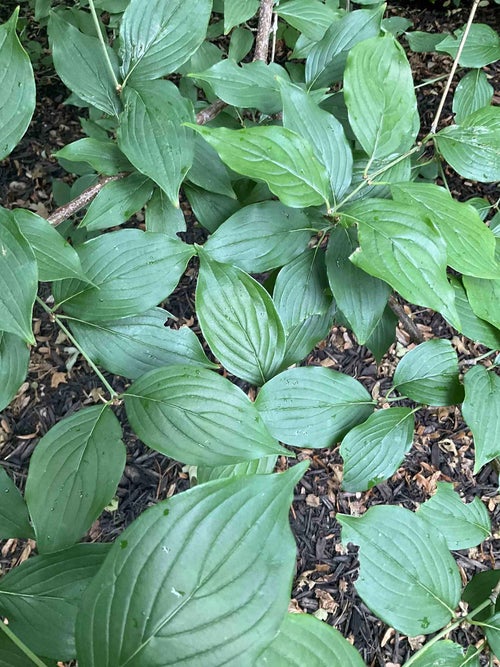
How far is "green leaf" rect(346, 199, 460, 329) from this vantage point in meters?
0.70

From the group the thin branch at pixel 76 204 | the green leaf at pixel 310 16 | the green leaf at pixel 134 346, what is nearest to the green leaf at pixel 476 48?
the green leaf at pixel 310 16

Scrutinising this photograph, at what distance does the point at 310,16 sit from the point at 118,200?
0.61 metres

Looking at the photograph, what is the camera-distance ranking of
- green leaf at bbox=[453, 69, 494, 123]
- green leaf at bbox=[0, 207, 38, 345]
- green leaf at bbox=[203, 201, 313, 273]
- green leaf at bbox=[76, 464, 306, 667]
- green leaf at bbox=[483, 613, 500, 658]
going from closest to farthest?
green leaf at bbox=[76, 464, 306, 667] → green leaf at bbox=[0, 207, 38, 345] → green leaf at bbox=[483, 613, 500, 658] → green leaf at bbox=[203, 201, 313, 273] → green leaf at bbox=[453, 69, 494, 123]

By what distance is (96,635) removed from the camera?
1.42 ft

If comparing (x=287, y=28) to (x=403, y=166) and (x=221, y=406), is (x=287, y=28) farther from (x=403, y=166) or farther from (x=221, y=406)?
(x=221, y=406)

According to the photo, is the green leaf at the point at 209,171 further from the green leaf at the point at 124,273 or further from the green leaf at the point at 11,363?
the green leaf at the point at 11,363

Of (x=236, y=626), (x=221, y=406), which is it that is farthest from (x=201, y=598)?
(x=221, y=406)

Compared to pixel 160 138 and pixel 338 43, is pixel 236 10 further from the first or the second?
pixel 160 138

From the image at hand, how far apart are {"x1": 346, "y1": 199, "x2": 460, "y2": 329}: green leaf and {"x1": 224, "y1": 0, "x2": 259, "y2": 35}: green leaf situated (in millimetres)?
657

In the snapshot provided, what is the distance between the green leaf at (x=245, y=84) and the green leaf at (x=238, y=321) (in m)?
0.33

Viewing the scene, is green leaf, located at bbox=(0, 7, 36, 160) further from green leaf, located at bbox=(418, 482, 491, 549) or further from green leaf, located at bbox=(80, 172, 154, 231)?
green leaf, located at bbox=(418, 482, 491, 549)

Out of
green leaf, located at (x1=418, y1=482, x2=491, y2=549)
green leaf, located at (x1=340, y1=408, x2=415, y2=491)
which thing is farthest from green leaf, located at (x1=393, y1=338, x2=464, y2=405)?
green leaf, located at (x1=418, y1=482, x2=491, y2=549)

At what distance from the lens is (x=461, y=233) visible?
0.78 metres

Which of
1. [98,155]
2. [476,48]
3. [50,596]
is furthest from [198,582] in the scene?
[476,48]
